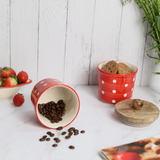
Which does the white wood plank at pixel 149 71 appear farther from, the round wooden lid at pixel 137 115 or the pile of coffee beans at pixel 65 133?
the pile of coffee beans at pixel 65 133

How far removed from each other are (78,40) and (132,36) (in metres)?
0.35

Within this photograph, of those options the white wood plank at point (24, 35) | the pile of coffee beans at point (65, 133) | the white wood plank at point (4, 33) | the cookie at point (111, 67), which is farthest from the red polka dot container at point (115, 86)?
the white wood plank at point (4, 33)

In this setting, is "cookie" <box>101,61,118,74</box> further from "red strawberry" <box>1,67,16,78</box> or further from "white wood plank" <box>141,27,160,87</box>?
"red strawberry" <box>1,67,16,78</box>

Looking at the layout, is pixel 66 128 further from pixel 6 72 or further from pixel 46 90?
pixel 6 72

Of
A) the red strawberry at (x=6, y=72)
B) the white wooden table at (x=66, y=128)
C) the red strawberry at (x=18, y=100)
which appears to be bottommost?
the white wooden table at (x=66, y=128)

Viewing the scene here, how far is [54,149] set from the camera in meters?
0.77

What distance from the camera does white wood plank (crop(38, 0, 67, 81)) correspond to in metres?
1.23

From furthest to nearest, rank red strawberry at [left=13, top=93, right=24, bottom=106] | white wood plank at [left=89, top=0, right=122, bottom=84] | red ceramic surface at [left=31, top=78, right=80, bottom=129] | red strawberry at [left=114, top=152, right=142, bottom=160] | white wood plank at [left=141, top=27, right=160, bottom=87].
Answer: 1. white wood plank at [left=141, top=27, right=160, bottom=87]
2. white wood plank at [left=89, top=0, right=122, bottom=84]
3. red strawberry at [left=13, top=93, right=24, bottom=106]
4. red ceramic surface at [left=31, top=78, right=80, bottom=129]
5. red strawberry at [left=114, top=152, right=142, bottom=160]

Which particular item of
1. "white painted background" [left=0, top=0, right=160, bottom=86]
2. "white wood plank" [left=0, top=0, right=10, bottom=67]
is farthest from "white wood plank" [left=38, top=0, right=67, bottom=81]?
"white wood plank" [left=0, top=0, right=10, bottom=67]

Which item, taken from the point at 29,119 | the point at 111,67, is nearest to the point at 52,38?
the point at 111,67

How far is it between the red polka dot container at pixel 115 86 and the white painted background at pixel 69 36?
0.84ft

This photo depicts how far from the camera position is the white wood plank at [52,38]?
123 centimetres

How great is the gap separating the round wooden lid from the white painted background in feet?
1.49

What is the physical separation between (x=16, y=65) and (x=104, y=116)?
625 millimetres
